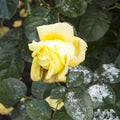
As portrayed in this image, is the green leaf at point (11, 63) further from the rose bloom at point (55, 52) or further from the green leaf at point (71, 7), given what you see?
the rose bloom at point (55, 52)

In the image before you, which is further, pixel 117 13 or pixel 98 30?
pixel 117 13

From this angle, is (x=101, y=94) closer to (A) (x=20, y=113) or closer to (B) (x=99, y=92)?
(B) (x=99, y=92)

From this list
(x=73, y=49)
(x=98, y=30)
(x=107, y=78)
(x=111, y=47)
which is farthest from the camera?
(x=111, y=47)

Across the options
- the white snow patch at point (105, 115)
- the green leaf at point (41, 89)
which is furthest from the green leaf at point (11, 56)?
the white snow patch at point (105, 115)

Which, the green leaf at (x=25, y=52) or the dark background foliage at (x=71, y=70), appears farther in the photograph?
the green leaf at (x=25, y=52)

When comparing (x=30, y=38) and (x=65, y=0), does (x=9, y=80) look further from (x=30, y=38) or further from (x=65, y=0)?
(x=65, y=0)

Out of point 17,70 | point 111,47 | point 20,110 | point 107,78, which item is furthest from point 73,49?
point 111,47

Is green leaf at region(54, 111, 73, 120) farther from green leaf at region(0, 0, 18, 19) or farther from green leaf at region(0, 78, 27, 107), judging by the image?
green leaf at region(0, 0, 18, 19)
